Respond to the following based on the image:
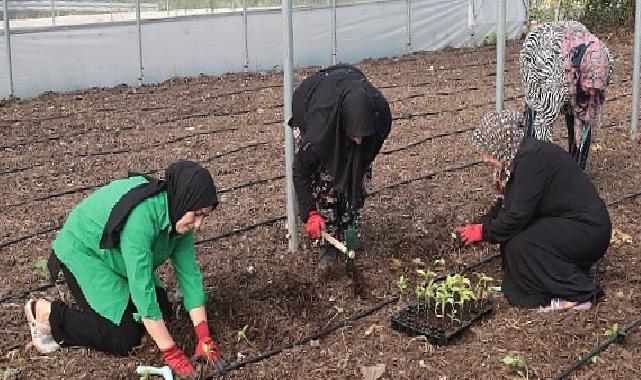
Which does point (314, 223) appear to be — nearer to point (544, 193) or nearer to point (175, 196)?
point (175, 196)

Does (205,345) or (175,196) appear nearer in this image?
(175,196)

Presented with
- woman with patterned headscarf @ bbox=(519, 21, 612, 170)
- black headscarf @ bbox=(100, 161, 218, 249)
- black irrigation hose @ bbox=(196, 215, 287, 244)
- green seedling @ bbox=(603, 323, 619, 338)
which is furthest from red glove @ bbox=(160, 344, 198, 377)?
woman with patterned headscarf @ bbox=(519, 21, 612, 170)

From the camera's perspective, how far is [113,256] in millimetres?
3273

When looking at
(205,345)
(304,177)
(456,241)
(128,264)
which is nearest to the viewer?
(128,264)

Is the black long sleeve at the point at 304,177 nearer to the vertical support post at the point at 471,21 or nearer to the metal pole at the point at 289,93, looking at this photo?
the metal pole at the point at 289,93

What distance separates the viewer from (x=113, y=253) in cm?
327

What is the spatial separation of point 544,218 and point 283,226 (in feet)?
6.17

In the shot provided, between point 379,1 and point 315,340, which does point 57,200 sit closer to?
point 315,340

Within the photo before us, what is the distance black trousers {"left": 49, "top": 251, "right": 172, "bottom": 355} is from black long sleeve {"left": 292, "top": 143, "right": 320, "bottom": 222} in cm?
103

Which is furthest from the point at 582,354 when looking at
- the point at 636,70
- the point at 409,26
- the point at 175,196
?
the point at 409,26

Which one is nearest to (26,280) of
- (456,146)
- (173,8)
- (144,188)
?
(144,188)

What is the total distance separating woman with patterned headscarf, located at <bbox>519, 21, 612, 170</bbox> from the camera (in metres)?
4.80

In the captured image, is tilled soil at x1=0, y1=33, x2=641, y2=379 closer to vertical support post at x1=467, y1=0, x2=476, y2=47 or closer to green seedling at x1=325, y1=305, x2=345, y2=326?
green seedling at x1=325, y1=305, x2=345, y2=326

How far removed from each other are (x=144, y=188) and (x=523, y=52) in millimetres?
2933
